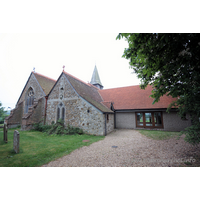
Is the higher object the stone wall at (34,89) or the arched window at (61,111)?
the stone wall at (34,89)

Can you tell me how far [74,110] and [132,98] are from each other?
370 inches

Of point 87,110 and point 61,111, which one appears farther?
point 61,111

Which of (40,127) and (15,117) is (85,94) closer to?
(40,127)

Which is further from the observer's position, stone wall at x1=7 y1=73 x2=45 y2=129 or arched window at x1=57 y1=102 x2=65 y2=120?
stone wall at x1=7 y1=73 x2=45 y2=129

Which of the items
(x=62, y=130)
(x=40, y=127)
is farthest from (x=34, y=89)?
(x=62, y=130)

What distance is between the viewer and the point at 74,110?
11.4 metres

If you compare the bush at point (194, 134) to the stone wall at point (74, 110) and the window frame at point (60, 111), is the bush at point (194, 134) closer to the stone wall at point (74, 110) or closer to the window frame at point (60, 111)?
the stone wall at point (74, 110)

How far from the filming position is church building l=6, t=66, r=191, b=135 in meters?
10.6

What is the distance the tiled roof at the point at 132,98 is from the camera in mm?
13508

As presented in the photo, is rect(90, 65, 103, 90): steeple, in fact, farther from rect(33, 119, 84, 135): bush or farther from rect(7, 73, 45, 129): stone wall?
rect(33, 119, 84, 135): bush

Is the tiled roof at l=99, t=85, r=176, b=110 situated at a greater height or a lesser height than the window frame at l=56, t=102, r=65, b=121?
greater

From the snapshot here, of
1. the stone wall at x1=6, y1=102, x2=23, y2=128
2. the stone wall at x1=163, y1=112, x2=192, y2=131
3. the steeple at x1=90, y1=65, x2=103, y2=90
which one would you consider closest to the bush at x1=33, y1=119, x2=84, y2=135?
the stone wall at x1=6, y1=102, x2=23, y2=128

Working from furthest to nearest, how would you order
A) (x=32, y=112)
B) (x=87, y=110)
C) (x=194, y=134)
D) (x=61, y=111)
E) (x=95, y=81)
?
(x=95, y=81)
(x=32, y=112)
(x=61, y=111)
(x=87, y=110)
(x=194, y=134)

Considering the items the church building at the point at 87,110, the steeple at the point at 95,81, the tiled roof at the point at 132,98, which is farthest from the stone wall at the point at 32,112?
the steeple at the point at 95,81
